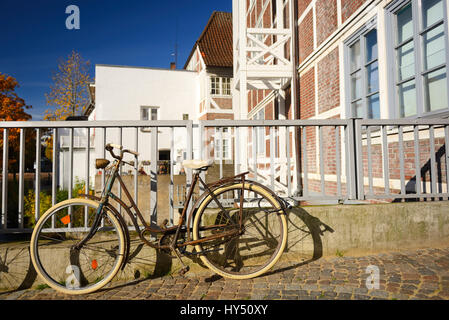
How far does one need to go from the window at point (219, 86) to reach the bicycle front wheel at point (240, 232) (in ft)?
56.9

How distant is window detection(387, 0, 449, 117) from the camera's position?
141 inches

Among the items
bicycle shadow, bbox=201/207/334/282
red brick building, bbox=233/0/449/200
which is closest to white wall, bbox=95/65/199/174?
red brick building, bbox=233/0/449/200

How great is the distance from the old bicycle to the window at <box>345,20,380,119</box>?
3.23 metres

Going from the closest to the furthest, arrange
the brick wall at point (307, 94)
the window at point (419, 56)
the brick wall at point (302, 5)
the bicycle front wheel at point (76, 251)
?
the bicycle front wheel at point (76, 251) < the window at point (419, 56) < the brick wall at point (307, 94) < the brick wall at point (302, 5)

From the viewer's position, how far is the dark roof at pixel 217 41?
2000cm

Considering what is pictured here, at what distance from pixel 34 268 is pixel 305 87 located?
6.75 m

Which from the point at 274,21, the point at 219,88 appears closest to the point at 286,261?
the point at 274,21

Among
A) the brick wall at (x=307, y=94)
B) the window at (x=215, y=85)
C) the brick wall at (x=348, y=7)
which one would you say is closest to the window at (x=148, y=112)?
the window at (x=215, y=85)

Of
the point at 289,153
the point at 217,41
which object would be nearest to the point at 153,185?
the point at 289,153

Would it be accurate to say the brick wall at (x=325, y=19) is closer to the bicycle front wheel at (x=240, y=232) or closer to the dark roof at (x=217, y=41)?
the bicycle front wheel at (x=240, y=232)

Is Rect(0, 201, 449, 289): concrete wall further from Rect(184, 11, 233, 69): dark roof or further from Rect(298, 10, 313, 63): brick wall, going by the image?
Rect(184, 11, 233, 69): dark roof

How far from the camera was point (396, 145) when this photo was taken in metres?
4.21

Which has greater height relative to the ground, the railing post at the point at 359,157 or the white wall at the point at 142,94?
the white wall at the point at 142,94

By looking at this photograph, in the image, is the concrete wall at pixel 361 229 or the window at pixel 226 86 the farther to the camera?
the window at pixel 226 86
